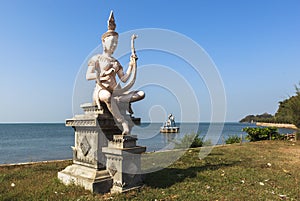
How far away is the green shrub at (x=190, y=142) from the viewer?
13133 millimetres

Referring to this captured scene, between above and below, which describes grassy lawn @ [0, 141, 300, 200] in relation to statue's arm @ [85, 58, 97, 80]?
below

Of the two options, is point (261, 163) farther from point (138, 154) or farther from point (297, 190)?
point (138, 154)

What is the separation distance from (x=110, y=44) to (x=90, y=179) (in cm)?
316

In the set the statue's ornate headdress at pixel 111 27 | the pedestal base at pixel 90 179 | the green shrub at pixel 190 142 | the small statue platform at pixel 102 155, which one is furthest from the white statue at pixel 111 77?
the green shrub at pixel 190 142

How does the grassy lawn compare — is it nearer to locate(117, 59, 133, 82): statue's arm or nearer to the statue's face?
locate(117, 59, 133, 82): statue's arm

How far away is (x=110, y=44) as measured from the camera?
547 cm

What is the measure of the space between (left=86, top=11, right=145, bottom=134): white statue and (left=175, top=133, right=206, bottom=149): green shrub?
835cm

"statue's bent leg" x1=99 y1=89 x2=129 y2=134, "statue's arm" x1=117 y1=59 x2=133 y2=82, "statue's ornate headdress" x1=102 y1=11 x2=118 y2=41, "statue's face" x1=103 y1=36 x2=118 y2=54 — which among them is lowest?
"statue's bent leg" x1=99 y1=89 x2=129 y2=134

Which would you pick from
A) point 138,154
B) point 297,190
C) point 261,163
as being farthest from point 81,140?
point 261,163

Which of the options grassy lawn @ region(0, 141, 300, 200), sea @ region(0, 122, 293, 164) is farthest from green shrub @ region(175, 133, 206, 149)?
grassy lawn @ region(0, 141, 300, 200)

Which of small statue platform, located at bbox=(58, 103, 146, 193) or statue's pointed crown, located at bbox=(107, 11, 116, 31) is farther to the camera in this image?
statue's pointed crown, located at bbox=(107, 11, 116, 31)

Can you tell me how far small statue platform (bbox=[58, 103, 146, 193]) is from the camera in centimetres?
471

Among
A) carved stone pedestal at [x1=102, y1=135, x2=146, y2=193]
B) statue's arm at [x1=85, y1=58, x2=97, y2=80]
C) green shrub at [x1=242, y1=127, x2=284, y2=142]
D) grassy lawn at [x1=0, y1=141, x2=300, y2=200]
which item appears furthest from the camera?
green shrub at [x1=242, y1=127, x2=284, y2=142]

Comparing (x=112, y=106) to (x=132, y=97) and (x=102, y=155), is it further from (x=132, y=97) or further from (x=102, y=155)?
(x=102, y=155)
